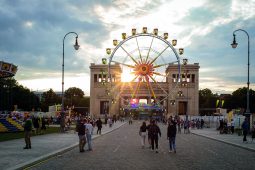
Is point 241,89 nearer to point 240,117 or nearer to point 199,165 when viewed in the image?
point 240,117

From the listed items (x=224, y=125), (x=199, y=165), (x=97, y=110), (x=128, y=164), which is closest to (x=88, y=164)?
(x=128, y=164)

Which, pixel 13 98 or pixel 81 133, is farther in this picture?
pixel 13 98

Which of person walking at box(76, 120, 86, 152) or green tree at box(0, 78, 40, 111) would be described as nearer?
person walking at box(76, 120, 86, 152)

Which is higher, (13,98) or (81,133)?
(13,98)

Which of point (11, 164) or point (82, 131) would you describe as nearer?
point (11, 164)

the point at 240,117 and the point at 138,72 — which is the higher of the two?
the point at 138,72

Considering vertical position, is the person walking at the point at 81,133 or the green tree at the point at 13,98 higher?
the green tree at the point at 13,98

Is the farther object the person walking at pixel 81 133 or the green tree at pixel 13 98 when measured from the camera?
the green tree at pixel 13 98

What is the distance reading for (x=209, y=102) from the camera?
185m

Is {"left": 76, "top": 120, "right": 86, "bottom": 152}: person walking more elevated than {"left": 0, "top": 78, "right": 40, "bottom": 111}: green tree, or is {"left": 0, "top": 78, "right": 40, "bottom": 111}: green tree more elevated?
{"left": 0, "top": 78, "right": 40, "bottom": 111}: green tree

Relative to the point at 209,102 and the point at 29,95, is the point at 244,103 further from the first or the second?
the point at 29,95

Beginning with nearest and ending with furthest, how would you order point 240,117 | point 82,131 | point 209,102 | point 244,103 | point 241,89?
point 82,131 < point 240,117 < point 244,103 < point 241,89 < point 209,102

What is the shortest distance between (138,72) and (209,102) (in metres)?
121

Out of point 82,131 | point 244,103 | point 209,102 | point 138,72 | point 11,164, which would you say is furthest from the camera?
point 209,102
